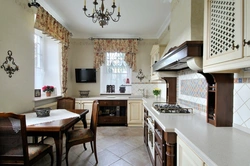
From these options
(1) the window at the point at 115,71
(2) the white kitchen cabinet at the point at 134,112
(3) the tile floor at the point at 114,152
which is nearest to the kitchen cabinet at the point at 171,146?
(3) the tile floor at the point at 114,152

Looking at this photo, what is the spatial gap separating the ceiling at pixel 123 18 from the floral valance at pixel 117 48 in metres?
0.19

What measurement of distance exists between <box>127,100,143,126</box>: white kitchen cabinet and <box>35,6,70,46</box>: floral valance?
7.97ft

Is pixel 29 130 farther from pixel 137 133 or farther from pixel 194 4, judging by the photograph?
pixel 137 133

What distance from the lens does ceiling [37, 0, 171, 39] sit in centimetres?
273

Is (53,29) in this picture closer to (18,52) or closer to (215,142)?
(18,52)

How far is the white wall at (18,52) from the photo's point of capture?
1.96m

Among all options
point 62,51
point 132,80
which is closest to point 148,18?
point 132,80

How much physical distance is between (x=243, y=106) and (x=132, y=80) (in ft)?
11.4

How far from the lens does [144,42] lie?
4.57m

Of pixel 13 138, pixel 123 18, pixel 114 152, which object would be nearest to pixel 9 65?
pixel 13 138

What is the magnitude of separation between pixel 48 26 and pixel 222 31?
3003 mm

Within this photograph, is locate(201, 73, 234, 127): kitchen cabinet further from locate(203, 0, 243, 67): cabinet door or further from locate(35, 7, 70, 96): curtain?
locate(35, 7, 70, 96): curtain

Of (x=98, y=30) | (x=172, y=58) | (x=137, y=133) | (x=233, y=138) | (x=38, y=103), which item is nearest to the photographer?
(x=233, y=138)

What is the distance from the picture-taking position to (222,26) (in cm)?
103
